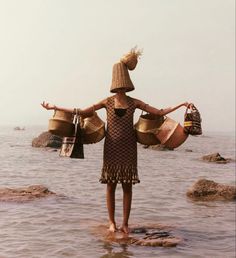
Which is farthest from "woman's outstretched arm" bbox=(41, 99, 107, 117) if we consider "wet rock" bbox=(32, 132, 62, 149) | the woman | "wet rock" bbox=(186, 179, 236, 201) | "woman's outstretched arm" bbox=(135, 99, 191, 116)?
"wet rock" bbox=(32, 132, 62, 149)

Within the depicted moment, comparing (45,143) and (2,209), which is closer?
(2,209)

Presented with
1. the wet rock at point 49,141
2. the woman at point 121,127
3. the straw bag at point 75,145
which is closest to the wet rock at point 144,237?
the woman at point 121,127

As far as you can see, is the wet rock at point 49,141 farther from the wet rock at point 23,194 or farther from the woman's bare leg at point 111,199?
the woman's bare leg at point 111,199

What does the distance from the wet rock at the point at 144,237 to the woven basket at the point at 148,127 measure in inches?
51.1

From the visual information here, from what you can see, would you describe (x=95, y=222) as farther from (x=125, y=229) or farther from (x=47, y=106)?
(x=47, y=106)

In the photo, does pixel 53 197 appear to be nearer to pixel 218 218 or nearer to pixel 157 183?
pixel 218 218

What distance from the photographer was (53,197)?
9.95m

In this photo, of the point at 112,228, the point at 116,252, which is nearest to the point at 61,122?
the point at 112,228

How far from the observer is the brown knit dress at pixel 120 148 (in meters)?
6.45

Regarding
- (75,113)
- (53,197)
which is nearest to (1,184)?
(53,197)

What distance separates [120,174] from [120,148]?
35 centimetres

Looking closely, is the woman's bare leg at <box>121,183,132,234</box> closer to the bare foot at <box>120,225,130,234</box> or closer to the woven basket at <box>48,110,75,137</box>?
the bare foot at <box>120,225,130,234</box>

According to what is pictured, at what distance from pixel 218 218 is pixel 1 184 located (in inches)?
247

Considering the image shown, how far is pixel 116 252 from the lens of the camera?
5.75m
